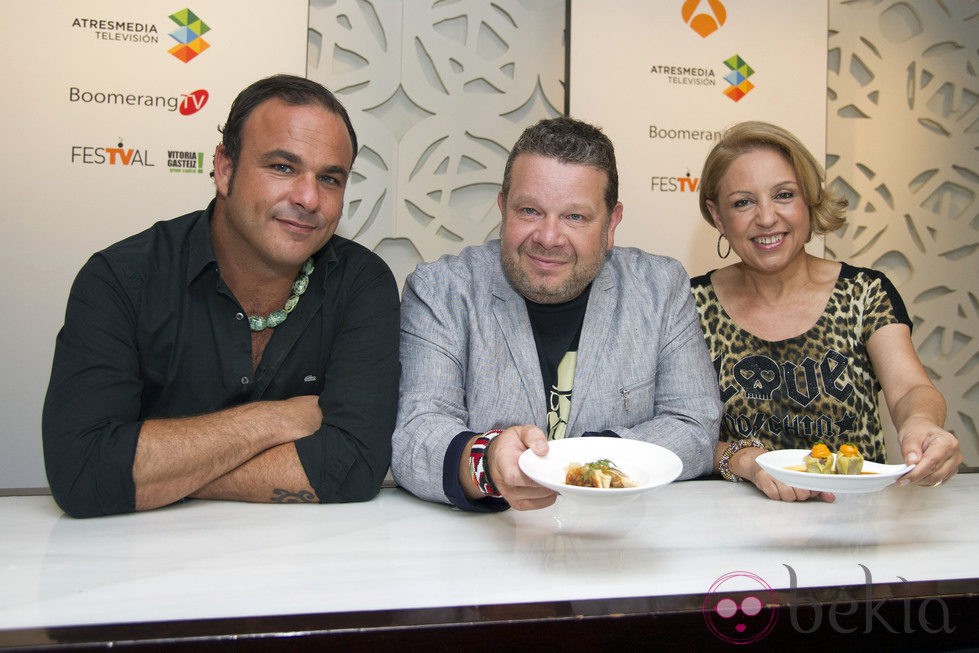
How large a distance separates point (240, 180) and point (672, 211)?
229 cm

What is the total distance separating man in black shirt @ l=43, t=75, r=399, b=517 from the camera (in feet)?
4.96

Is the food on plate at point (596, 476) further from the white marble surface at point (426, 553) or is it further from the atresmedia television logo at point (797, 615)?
the atresmedia television logo at point (797, 615)

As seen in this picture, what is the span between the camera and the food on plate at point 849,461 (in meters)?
1.43

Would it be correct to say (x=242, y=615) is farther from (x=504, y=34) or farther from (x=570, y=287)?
(x=504, y=34)

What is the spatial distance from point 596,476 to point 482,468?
293 millimetres

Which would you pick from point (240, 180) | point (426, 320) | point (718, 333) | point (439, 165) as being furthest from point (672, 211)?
point (240, 180)

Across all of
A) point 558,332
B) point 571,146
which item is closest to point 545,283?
point 558,332

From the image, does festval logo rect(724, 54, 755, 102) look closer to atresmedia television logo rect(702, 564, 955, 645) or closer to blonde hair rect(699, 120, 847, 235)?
blonde hair rect(699, 120, 847, 235)

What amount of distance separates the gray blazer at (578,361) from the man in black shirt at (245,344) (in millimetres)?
106

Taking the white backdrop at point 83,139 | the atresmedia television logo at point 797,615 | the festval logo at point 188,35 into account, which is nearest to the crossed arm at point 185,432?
the atresmedia television logo at point 797,615

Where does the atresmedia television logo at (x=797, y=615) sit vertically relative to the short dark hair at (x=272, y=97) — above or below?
below

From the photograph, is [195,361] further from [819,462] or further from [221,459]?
[819,462]

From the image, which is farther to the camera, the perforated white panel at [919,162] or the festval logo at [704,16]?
the perforated white panel at [919,162]

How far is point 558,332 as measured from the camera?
6.76 feet
